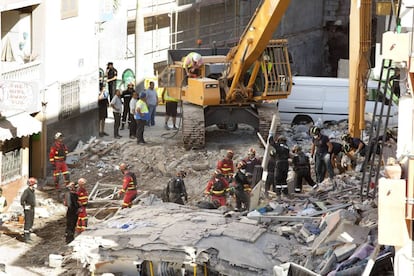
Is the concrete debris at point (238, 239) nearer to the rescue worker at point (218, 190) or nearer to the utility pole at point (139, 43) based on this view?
the rescue worker at point (218, 190)

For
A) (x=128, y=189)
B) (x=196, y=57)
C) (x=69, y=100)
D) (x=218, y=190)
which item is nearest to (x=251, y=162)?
(x=218, y=190)

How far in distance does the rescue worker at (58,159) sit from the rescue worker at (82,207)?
4.27m

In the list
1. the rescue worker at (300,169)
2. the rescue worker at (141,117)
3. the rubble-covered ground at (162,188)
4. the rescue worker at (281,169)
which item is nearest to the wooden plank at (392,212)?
the rubble-covered ground at (162,188)

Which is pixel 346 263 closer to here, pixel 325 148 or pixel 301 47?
pixel 325 148

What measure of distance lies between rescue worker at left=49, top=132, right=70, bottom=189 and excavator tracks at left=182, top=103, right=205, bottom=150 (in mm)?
3725

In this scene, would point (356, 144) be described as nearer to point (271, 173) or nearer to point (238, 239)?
point (271, 173)

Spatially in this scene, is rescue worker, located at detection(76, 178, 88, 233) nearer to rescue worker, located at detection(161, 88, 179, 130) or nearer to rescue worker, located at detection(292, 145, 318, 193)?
rescue worker, located at detection(292, 145, 318, 193)

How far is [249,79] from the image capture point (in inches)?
Answer: 1182

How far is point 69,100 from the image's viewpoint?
3005 cm

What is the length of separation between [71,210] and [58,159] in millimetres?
4524

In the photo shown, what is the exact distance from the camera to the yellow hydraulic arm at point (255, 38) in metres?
27.5

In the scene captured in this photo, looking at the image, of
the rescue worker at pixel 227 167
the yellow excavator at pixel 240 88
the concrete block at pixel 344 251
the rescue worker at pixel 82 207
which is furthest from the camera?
the yellow excavator at pixel 240 88

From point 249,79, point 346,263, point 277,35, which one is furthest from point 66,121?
point 277,35

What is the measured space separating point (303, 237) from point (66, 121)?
11341 mm
